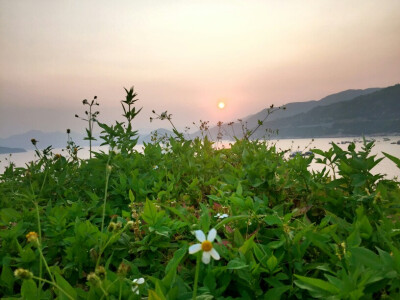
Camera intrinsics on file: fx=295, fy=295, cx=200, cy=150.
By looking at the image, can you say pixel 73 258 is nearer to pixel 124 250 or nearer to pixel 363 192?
pixel 124 250

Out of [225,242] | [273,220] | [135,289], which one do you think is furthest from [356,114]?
[135,289]

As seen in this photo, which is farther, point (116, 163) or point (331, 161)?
point (116, 163)

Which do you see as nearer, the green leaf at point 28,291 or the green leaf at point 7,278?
the green leaf at point 28,291

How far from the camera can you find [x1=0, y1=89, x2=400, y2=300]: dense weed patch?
0.95 meters

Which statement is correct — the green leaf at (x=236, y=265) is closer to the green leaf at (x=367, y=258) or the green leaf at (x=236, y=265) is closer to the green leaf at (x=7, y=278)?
the green leaf at (x=367, y=258)

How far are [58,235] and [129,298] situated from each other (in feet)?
2.63

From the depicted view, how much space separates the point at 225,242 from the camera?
4.53 feet

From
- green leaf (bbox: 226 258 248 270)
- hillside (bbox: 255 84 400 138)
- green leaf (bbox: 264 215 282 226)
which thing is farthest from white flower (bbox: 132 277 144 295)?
hillside (bbox: 255 84 400 138)

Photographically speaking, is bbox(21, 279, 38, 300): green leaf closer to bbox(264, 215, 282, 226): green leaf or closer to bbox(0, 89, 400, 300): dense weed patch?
bbox(0, 89, 400, 300): dense weed patch

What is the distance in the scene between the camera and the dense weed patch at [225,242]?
95cm

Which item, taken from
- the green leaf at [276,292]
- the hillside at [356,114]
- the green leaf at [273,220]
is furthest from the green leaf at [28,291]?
the hillside at [356,114]

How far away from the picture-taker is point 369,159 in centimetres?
164

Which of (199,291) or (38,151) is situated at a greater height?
(38,151)

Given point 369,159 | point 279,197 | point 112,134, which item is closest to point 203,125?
point 112,134
